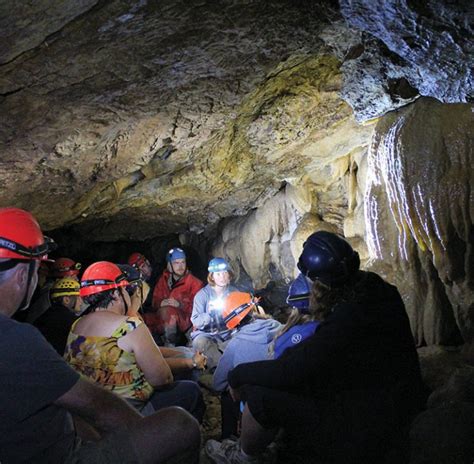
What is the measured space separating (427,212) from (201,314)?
3.22 meters

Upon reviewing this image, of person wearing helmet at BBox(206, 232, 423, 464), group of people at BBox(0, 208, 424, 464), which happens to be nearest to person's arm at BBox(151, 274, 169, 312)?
group of people at BBox(0, 208, 424, 464)

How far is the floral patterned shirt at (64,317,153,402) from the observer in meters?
2.47

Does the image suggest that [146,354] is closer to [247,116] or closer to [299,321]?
[299,321]

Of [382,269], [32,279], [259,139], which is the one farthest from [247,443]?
[259,139]

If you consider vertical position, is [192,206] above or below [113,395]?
below

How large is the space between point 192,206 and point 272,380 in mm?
5055

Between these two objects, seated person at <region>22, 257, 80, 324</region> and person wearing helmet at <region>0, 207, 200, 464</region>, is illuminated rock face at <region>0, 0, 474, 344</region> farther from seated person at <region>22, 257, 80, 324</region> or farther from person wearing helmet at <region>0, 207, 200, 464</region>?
person wearing helmet at <region>0, 207, 200, 464</region>

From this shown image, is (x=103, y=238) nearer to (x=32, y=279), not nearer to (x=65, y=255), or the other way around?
(x=65, y=255)

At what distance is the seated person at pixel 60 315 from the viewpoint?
359 cm

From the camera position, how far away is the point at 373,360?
6.85 ft

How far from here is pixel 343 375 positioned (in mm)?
2104

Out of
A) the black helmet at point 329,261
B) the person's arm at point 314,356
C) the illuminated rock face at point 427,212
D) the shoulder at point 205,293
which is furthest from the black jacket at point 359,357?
the shoulder at point 205,293

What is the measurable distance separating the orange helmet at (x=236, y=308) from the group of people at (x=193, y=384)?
42.9 inches

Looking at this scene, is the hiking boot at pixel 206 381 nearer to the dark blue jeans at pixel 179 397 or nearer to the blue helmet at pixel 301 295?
the dark blue jeans at pixel 179 397
